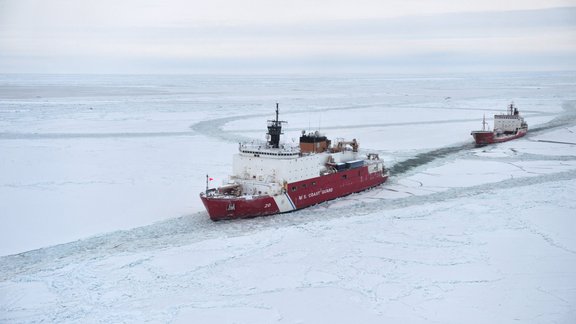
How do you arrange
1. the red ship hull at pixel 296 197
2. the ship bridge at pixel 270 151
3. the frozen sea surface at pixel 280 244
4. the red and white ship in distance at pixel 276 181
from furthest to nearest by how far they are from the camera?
the ship bridge at pixel 270 151 < the red and white ship in distance at pixel 276 181 < the red ship hull at pixel 296 197 < the frozen sea surface at pixel 280 244

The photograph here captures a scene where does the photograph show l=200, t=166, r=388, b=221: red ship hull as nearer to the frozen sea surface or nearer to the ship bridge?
the frozen sea surface

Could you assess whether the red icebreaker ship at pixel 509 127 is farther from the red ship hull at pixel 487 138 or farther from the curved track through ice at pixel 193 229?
the curved track through ice at pixel 193 229

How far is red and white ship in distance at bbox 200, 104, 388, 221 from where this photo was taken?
51.9ft

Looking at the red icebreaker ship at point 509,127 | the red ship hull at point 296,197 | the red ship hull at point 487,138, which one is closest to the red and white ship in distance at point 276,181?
the red ship hull at point 296,197

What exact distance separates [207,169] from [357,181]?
607 cm

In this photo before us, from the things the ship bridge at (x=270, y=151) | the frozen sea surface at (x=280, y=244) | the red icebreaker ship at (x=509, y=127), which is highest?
the red icebreaker ship at (x=509, y=127)

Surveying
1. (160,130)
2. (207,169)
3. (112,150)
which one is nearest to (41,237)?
(207,169)

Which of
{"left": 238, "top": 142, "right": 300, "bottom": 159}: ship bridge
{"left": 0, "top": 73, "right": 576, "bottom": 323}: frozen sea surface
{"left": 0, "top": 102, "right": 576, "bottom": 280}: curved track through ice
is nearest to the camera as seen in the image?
{"left": 0, "top": 73, "right": 576, "bottom": 323}: frozen sea surface

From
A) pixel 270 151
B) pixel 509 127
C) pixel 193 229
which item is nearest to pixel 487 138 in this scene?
pixel 509 127

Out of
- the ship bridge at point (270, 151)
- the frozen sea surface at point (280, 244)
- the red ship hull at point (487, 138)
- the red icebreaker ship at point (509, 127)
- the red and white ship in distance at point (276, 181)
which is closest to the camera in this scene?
the frozen sea surface at point (280, 244)

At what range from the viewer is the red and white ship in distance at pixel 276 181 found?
15.8 meters

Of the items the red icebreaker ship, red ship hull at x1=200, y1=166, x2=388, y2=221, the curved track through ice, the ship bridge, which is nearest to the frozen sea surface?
the curved track through ice

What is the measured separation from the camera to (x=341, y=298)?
9922mm

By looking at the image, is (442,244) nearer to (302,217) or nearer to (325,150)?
(302,217)
